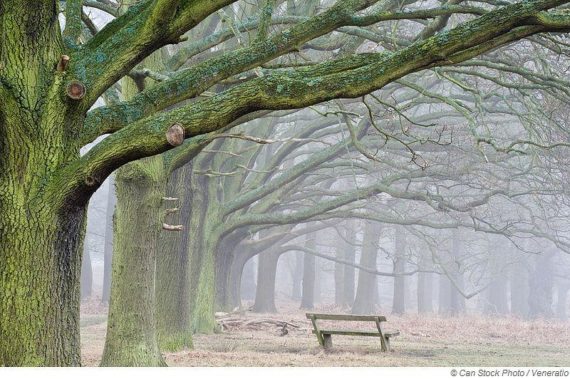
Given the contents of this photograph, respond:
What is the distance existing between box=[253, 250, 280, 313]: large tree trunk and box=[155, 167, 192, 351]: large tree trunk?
50.7 feet

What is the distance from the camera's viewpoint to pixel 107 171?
680cm

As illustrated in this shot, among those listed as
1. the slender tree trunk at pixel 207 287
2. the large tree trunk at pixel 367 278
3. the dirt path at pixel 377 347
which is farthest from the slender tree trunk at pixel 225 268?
the large tree trunk at pixel 367 278

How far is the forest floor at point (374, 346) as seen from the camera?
44.4 feet

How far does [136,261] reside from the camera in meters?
11.1

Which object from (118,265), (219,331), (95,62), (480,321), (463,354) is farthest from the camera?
(480,321)

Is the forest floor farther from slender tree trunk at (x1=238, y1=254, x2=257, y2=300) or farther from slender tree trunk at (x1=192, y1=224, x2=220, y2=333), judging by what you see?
slender tree trunk at (x1=238, y1=254, x2=257, y2=300)

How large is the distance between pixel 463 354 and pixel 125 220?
28.2ft

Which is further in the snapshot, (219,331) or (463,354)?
(219,331)

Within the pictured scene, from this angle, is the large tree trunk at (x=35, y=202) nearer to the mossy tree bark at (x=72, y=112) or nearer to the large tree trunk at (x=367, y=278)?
A: the mossy tree bark at (x=72, y=112)

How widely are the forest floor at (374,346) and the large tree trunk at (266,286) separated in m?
5.37

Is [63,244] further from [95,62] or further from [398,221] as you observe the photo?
[398,221]

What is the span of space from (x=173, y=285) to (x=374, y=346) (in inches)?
198

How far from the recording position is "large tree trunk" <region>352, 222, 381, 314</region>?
3356cm
